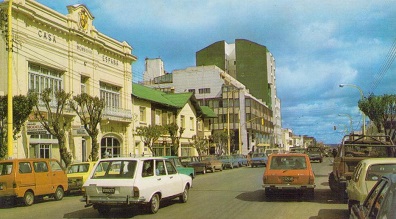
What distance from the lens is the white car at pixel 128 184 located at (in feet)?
35.4

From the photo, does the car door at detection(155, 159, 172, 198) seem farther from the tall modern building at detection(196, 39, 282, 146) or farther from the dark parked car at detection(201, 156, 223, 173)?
the tall modern building at detection(196, 39, 282, 146)

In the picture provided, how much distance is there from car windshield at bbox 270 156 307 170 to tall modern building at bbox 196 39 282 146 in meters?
79.9

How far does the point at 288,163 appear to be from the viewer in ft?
48.8

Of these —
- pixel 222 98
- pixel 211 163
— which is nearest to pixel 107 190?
pixel 211 163

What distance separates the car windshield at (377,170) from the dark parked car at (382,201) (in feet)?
10.8

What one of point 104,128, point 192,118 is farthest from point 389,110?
point 104,128

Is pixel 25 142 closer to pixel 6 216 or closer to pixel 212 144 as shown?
pixel 6 216

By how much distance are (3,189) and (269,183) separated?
875cm

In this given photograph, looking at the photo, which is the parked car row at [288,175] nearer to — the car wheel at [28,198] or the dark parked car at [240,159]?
the car wheel at [28,198]

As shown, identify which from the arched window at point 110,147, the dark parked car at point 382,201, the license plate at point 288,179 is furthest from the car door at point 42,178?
the arched window at point 110,147

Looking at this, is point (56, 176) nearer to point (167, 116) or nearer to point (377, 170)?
point (377, 170)

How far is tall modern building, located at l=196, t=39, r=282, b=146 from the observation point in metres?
95.2

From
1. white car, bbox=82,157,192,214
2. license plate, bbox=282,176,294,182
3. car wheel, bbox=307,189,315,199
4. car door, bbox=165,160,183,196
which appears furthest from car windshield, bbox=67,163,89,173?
car wheel, bbox=307,189,315,199

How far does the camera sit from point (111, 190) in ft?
35.7
